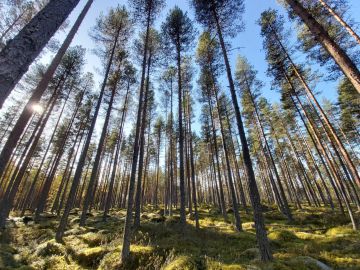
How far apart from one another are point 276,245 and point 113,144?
26.2m

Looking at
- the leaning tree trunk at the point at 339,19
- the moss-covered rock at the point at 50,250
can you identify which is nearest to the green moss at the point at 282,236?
the moss-covered rock at the point at 50,250

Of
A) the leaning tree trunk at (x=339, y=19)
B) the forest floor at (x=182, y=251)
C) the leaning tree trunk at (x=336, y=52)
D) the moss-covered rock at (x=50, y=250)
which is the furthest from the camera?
the leaning tree trunk at (x=339, y=19)

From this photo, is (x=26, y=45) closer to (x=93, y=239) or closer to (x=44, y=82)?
(x=44, y=82)

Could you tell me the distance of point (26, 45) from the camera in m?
1.90

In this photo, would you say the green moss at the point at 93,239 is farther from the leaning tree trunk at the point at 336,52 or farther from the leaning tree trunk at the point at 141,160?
the leaning tree trunk at the point at 336,52

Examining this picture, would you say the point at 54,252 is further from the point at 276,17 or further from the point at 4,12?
the point at 276,17

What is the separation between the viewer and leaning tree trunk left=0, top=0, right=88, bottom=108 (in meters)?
1.67

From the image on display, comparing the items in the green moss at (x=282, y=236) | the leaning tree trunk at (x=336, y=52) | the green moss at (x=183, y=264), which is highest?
the leaning tree trunk at (x=336, y=52)

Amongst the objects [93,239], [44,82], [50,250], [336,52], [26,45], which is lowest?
[50,250]

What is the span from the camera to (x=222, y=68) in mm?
15812

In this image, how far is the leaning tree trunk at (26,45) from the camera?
1.67 m

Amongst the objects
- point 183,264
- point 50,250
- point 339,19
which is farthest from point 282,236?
point 339,19

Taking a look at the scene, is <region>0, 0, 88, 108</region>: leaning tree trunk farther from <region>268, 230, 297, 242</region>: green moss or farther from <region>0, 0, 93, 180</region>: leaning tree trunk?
<region>268, 230, 297, 242</region>: green moss

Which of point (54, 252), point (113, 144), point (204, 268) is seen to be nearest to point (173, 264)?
point (204, 268)
